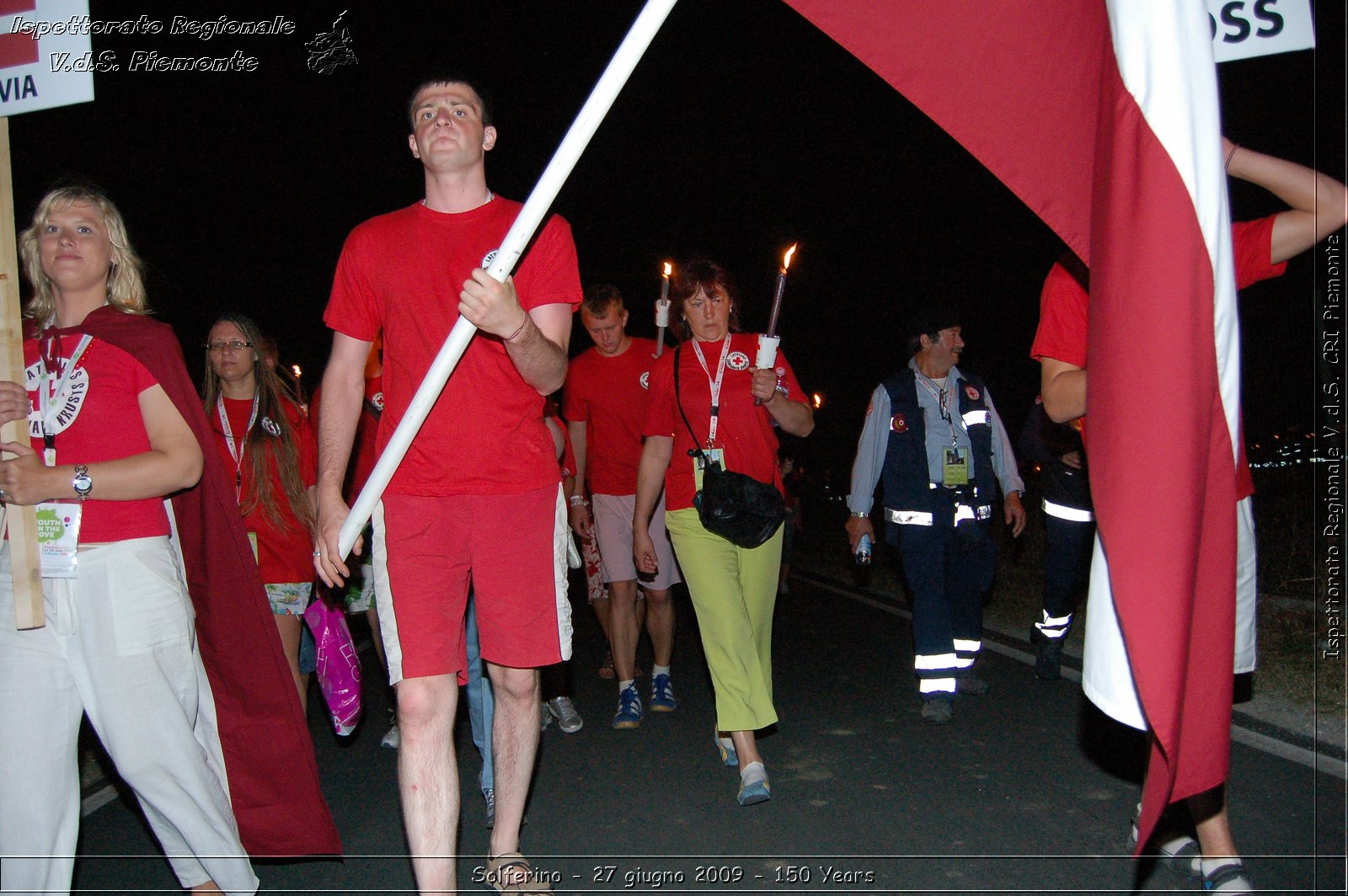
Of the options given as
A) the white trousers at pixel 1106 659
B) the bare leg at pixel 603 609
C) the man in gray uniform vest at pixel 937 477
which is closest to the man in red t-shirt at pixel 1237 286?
the white trousers at pixel 1106 659

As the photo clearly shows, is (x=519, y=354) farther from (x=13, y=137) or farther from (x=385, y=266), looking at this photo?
(x=13, y=137)

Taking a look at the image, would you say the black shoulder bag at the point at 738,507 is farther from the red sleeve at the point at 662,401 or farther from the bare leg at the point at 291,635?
the bare leg at the point at 291,635

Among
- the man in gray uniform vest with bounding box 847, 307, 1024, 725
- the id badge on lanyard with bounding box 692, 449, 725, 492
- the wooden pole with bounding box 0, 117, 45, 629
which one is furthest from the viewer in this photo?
the man in gray uniform vest with bounding box 847, 307, 1024, 725

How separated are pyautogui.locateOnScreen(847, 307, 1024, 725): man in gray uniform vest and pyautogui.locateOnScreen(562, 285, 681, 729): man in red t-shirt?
1352 mm

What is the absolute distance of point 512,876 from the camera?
3629mm

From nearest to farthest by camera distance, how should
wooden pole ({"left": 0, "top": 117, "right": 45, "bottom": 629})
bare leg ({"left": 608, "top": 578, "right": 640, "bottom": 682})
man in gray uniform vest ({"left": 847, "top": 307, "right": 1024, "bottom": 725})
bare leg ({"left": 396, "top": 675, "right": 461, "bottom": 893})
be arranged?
1. wooden pole ({"left": 0, "top": 117, "right": 45, "bottom": 629})
2. bare leg ({"left": 396, "top": 675, "right": 461, "bottom": 893})
3. man in gray uniform vest ({"left": 847, "top": 307, "right": 1024, "bottom": 725})
4. bare leg ({"left": 608, "top": 578, "right": 640, "bottom": 682})

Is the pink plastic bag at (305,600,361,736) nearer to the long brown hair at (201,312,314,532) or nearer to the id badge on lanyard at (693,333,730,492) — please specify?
the long brown hair at (201,312,314,532)

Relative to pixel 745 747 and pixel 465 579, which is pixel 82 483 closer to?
pixel 465 579

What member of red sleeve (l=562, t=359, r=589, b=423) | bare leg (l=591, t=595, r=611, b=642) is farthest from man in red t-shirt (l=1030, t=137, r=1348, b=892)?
bare leg (l=591, t=595, r=611, b=642)

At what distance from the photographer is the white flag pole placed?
2.45 m

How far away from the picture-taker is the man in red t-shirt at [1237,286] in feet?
8.04

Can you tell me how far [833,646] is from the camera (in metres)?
8.65

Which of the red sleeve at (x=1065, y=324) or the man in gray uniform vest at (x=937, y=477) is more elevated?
the red sleeve at (x=1065, y=324)

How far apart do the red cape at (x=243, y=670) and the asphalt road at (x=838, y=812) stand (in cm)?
36
